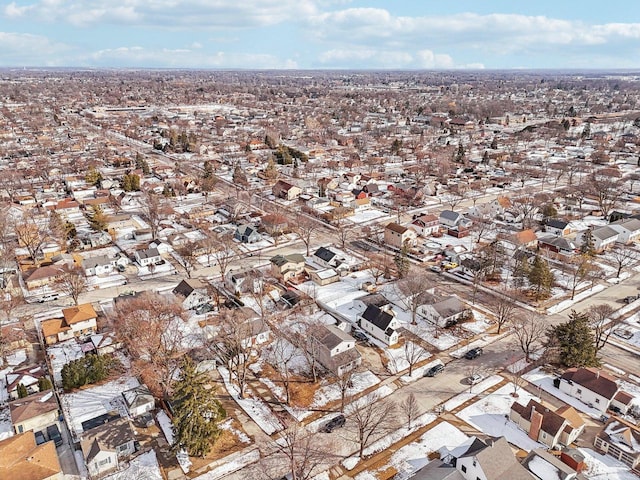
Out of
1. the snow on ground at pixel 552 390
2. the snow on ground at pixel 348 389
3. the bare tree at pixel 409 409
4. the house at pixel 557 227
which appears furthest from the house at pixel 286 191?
the snow on ground at pixel 552 390

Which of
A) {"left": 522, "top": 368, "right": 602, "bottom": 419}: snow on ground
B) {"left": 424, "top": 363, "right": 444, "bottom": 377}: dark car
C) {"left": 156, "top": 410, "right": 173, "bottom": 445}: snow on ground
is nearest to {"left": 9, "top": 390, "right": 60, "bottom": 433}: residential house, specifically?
{"left": 156, "top": 410, "right": 173, "bottom": 445}: snow on ground

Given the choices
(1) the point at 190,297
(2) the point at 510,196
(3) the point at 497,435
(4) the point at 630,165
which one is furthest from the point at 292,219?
(4) the point at 630,165

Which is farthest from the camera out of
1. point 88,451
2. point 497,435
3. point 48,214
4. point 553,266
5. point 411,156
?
point 411,156

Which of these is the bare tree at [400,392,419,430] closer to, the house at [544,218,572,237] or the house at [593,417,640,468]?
the house at [593,417,640,468]

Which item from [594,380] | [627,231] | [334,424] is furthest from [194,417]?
[627,231]

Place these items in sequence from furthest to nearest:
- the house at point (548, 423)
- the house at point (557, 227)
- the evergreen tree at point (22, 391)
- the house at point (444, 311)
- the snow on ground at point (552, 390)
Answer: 1. the house at point (557, 227)
2. the house at point (444, 311)
3. the evergreen tree at point (22, 391)
4. the snow on ground at point (552, 390)
5. the house at point (548, 423)

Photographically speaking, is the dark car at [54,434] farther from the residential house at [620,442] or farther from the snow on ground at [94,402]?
the residential house at [620,442]

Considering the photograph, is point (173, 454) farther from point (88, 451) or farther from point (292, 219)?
point (292, 219)
